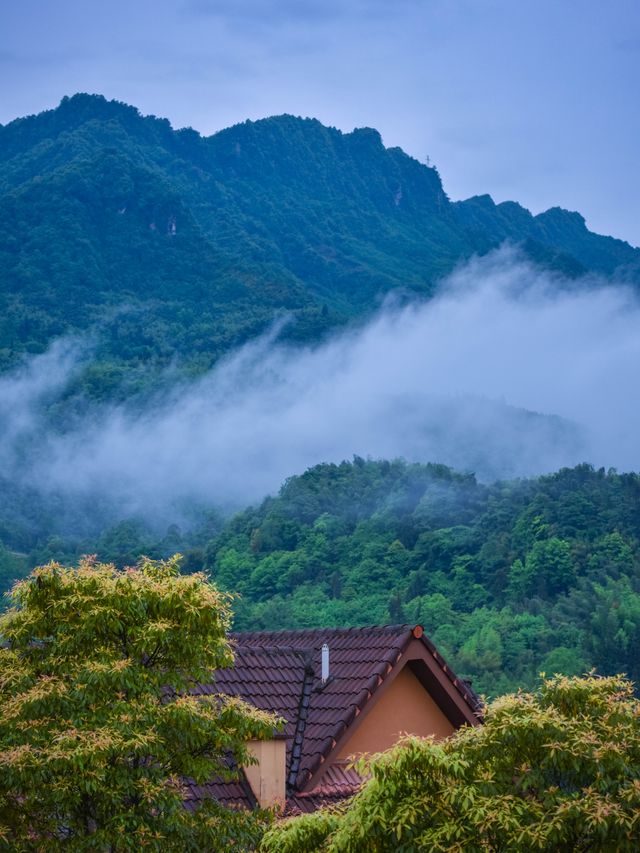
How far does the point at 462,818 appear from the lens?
12.0m

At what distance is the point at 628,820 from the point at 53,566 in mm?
6405

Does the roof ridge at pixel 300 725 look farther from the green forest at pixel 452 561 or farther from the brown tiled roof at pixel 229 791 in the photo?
the green forest at pixel 452 561

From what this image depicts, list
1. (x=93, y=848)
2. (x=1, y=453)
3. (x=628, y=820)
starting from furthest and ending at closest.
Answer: (x=1, y=453)
(x=93, y=848)
(x=628, y=820)

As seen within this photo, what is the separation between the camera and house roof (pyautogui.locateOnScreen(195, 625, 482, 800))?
1816 cm

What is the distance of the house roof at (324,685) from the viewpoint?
1816 centimetres

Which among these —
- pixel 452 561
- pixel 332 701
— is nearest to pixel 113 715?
pixel 332 701

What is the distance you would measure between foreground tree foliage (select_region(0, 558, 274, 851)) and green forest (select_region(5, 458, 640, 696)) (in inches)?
2600

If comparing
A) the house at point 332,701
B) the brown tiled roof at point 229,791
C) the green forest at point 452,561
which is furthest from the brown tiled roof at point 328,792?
the green forest at point 452,561

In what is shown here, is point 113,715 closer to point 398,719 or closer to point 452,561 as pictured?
point 398,719

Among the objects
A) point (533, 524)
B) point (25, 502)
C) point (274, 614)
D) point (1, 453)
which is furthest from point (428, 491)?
point (1, 453)

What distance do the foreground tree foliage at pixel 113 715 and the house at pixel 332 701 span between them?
2168mm

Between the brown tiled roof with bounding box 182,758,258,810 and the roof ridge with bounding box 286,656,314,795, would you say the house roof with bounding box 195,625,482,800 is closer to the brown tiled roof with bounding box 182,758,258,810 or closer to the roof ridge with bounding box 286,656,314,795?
the roof ridge with bounding box 286,656,314,795

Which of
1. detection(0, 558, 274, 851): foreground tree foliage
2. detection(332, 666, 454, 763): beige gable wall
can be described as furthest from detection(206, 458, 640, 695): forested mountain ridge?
detection(0, 558, 274, 851): foreground tree foliage

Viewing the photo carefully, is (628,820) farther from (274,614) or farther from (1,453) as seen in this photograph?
(1,453)
